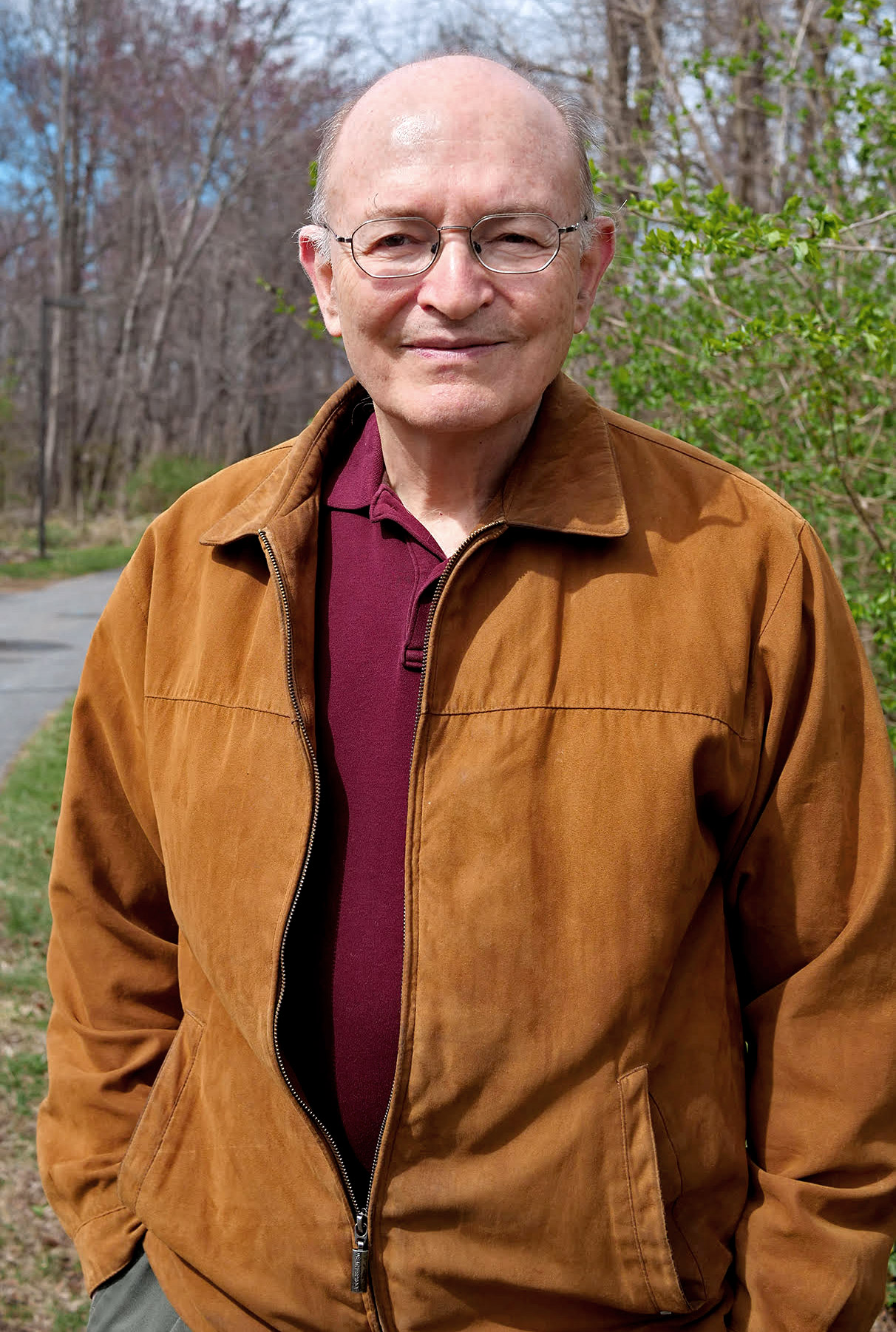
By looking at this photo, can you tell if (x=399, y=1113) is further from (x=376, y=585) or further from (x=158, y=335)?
(x=158, y=335)

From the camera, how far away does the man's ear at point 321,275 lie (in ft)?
6.43

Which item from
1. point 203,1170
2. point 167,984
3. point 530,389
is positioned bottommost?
point 203,1170

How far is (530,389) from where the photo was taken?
1785 mm

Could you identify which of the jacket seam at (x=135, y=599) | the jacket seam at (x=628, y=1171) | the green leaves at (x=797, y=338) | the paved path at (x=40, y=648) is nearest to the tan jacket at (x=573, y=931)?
the jacket seam at (x=628, y=1171)

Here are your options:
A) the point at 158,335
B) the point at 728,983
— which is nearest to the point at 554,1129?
the point at 728,983

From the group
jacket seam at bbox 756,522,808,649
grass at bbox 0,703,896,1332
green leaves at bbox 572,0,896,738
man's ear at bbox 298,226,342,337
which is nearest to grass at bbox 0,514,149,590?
grass at bbox 0,703,896,1332

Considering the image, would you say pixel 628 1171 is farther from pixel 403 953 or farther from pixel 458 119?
pixel 458 119

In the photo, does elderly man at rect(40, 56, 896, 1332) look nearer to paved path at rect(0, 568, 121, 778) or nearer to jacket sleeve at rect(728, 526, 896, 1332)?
jacket sleeve at rect(728, 526, 896, 1332)

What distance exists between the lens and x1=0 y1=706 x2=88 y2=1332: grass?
3.33m

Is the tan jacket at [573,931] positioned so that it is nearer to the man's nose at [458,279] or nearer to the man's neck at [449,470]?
the man's neck at [449,470]

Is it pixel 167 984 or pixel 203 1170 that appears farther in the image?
pixel 167 984

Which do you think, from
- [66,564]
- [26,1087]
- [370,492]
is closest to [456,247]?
[370,492]

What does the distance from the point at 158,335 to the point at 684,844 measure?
115ft

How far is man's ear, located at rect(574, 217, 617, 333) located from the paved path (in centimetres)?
671
